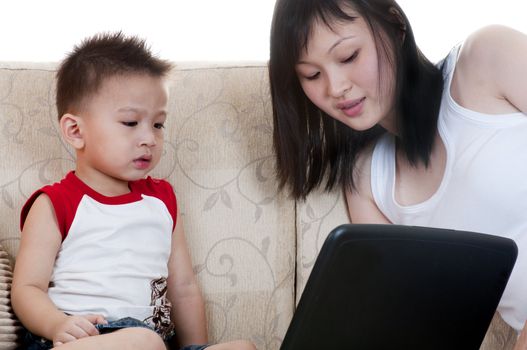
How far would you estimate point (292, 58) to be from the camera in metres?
1.48

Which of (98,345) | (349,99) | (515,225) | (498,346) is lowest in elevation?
(498,346)

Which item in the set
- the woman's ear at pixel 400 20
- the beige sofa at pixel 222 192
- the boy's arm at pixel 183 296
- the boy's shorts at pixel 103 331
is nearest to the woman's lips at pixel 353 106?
the woman's ear at pixel 400 20

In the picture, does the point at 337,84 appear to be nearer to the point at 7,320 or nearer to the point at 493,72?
the point at 493,72

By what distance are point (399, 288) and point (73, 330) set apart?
583 mm

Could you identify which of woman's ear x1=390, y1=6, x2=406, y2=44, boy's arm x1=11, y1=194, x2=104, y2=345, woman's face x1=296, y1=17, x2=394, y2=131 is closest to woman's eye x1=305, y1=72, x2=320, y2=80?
woman's face x1=296, y1=17, x2=394, y2=131

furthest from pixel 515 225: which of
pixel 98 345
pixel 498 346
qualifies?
pixel 98 345

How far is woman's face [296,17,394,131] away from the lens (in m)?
1.44

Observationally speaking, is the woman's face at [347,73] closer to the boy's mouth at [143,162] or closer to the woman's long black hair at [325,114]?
the woman's long black hair at [325,114]

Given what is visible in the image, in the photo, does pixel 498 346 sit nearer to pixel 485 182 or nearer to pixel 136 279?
pixel 485 182

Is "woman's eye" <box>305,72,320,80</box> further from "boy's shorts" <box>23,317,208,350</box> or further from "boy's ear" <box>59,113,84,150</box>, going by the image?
"boy's shorts" <box>23,317,208,350</box>

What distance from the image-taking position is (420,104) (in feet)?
5.04

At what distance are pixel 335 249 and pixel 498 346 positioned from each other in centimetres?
89

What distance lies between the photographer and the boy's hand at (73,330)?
1.25 metres

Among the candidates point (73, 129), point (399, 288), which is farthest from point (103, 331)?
point (399, 288)
